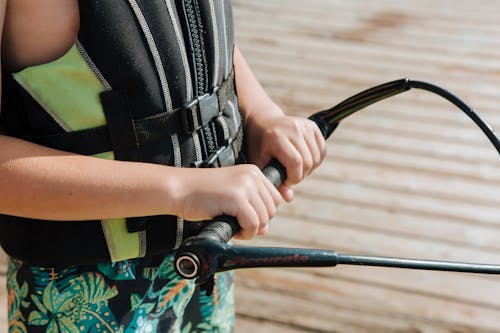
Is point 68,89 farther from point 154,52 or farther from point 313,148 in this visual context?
point 313,148

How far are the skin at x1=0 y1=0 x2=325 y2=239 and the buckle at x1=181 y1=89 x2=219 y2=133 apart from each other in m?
0.12

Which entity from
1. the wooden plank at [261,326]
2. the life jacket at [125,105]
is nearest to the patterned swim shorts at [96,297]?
the life jacket at [125,105]

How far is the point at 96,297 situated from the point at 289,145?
0.35m

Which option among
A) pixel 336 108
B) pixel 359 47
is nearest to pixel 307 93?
pixel 359 47

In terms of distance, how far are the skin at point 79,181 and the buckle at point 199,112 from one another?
0.12m

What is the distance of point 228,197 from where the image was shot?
945mm

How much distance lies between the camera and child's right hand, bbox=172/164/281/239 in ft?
3.09

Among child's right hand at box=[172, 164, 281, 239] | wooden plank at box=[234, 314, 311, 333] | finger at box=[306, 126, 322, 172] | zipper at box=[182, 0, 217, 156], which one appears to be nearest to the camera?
child's right hand at box=[172, 164, 281, 239]

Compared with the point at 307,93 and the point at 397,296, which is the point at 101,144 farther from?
the point at 307,93

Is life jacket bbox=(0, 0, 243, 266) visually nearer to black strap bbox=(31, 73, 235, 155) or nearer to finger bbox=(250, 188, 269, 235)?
black strap bbox=(31, 73, 235, 155)

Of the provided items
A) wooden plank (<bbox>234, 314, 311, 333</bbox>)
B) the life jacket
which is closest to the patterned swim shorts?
the life jacket

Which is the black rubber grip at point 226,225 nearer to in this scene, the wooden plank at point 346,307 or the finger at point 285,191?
the finger at point 285,191

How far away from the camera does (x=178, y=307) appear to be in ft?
3.96

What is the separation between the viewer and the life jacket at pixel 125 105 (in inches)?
38.9
